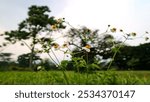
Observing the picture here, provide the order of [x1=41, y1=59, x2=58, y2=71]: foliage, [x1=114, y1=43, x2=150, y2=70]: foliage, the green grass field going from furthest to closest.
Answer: [x1=114, y1=43, x2=150, y2=70]: foliage → [x1=41, y1=59, x2=58, y2=71]: foliage → the green grass field

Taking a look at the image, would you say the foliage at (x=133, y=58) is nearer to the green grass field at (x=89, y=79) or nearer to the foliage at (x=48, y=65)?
the foliage at (x=48, y=65)

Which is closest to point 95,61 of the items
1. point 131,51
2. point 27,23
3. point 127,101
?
point 127,101

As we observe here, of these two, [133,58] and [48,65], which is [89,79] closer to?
[48,65]

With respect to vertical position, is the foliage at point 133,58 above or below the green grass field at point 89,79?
above

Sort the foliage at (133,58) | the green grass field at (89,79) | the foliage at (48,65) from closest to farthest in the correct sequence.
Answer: the green grass field at (89,79) < the foliage at (48,65) < the foliage at (133,58)

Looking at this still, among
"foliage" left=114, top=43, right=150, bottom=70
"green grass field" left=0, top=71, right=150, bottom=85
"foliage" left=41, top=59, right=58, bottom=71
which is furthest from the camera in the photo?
"foliage" left=114, top=43, right=150, bottom=70

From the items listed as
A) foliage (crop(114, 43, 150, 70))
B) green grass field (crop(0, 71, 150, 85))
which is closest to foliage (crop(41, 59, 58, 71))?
green grass field (crop(0, 71, 150, 85))

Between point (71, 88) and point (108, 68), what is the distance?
1211mm

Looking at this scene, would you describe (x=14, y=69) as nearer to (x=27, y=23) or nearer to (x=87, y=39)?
(x=87, y=39)

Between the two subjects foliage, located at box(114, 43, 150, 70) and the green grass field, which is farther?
foliage, located at box(114, 43, 150, 70)

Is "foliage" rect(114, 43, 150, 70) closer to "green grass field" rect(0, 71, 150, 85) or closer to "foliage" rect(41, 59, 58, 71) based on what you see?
"foliage" rect(41, 59, 58, 71)

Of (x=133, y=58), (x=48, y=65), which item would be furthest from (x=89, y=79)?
(x=133, y=58)

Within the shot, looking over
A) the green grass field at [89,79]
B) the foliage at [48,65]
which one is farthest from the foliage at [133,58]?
the green grass field at [89,79]

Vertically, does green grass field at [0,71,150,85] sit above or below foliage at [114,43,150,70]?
below
